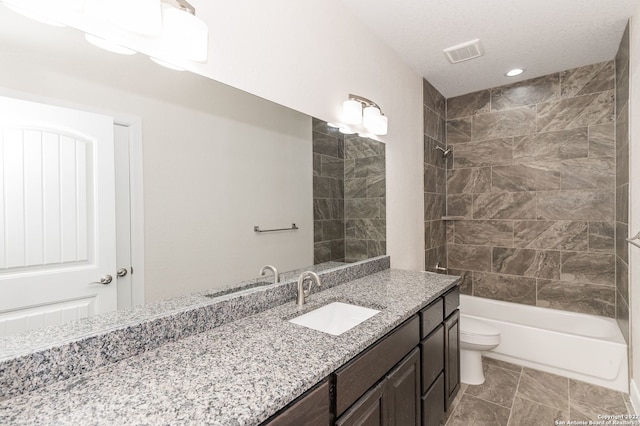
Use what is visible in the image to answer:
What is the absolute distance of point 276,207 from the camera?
5.11 ft

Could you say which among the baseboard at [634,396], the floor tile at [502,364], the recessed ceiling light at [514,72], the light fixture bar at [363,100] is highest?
the recessed ceiling light at [514,72]

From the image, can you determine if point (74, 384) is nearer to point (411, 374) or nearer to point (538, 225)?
point (411, 374)

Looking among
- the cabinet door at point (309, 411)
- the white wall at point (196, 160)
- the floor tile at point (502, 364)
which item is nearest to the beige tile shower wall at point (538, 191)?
the floor tile at point (502, 364)

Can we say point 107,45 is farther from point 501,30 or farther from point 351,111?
point 501,30

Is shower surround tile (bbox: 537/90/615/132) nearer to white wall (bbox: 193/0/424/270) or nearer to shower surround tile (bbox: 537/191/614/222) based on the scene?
shower surround tile (bbox: 537/191/614/222)

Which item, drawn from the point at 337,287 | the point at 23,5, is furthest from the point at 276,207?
the point at 23,5

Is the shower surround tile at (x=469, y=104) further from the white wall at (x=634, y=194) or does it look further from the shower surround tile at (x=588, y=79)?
the white wall at (x=634, y=194)

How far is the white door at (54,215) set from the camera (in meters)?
0.79

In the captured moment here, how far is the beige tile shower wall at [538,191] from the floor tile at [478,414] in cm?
134

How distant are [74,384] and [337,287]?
1.26 metres

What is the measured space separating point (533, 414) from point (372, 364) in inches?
65.3

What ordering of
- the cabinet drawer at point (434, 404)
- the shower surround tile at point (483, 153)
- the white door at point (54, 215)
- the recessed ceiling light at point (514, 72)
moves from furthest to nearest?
the shower surround tile at point (483, 153), the recessed ceiling light at point (514, 72), the cabinet drawer at point (434, 404), the white door at point (54, 215)

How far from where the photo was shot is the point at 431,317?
1668 millimetres

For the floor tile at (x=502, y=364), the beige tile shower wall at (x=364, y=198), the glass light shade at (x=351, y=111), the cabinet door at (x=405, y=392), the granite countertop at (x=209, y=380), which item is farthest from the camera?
the floor tile at (x=502, y=364)
